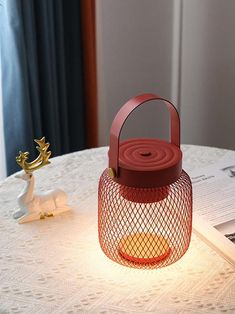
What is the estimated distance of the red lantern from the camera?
930 mm

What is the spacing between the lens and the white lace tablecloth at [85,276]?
2.90ft

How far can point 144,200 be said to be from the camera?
94 centimetres

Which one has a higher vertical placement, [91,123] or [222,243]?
[222,243]

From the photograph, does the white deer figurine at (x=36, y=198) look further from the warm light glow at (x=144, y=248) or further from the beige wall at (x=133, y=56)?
the beige wall at (x=133, y=56)

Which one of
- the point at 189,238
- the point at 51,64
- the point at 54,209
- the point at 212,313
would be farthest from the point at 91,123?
the point at 212,313

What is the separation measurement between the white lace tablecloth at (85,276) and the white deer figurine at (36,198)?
16 millimetres

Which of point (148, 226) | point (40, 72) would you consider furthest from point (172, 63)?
point (148, 226)

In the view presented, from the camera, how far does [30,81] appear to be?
5.91 feet

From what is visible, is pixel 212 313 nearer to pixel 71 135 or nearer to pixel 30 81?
pixel 30 81

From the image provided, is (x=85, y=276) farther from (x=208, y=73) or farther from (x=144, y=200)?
(x=208, y=73)

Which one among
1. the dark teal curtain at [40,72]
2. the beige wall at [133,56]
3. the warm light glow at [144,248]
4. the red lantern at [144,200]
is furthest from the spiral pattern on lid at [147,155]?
the beige wall at [133,56]

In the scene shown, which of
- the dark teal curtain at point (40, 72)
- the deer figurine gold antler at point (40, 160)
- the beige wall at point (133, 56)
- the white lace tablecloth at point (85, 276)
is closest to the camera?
the white lace tablecloth at point (85, 276)

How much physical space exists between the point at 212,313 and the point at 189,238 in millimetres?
178

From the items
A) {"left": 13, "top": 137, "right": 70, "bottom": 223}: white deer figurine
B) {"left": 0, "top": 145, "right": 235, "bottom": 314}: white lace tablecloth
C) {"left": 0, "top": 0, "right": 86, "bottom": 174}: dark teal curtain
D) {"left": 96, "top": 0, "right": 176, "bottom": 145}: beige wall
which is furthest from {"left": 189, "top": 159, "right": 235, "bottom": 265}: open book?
{"left": 96, "top": 0, "right": 176, "bottom": 145}: beige wall
